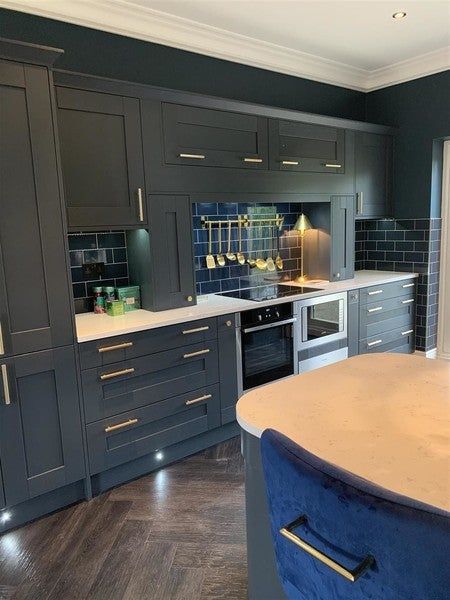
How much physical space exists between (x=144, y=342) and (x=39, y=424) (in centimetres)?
67

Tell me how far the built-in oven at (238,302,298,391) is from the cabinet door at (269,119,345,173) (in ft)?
3.61

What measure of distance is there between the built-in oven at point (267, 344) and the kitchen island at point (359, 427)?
4.34 feet

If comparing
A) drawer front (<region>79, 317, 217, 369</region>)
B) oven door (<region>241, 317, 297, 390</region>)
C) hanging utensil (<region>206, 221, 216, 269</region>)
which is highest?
hanging utensil (<region>206, 221, 216, 269</region>)

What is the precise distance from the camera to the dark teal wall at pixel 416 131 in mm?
3826

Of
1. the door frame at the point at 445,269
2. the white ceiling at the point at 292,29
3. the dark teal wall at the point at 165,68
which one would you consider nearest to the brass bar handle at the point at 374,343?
the door frame at the point at 445,269

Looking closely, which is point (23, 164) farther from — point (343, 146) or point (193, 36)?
point (343, 146)

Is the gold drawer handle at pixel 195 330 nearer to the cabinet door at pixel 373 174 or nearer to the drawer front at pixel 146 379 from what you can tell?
the drawer front at pixel 146 379

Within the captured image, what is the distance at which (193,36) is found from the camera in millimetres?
3014

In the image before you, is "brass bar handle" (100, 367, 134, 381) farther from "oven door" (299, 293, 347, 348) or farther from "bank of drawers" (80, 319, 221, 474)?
"oven door" (299, 293, 347, 348)

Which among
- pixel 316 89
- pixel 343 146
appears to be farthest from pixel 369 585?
pixel 316 89

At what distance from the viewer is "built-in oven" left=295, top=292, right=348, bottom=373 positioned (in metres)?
3.25

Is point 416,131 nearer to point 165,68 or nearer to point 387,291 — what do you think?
point 387,291

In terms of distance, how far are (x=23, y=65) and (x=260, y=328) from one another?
1967 mm

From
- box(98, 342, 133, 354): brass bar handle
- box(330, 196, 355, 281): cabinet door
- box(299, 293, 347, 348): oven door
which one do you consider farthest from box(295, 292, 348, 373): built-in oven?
box(98, 342, 133, 354): brass bar handle
